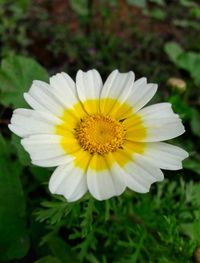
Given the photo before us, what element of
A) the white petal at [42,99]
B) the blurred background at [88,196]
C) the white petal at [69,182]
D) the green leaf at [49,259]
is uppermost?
the white petal at [42,99]

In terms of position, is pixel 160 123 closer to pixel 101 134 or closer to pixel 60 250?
pixel 101 134

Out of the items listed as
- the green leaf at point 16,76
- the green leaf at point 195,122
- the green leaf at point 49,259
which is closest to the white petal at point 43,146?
the green leaf at point 49,259

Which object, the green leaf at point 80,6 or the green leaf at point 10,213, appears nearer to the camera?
the green leaf at point 10,213

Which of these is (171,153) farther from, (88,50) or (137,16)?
(137,16)

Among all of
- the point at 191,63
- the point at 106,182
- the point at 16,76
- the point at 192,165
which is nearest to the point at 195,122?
the point at 191,63

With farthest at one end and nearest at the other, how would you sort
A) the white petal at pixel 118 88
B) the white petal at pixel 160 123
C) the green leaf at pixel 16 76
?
the green leaf at pixel 16 76
the white petal at pixel 118 88
the white petal at pixel 160 123

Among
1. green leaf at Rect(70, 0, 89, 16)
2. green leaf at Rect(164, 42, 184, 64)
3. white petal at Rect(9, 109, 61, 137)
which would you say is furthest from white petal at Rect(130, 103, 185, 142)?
green leaf at Rect(70, 0, 89, 16)

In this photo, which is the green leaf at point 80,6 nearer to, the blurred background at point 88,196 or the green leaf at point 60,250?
the blurred background at point 88,196
